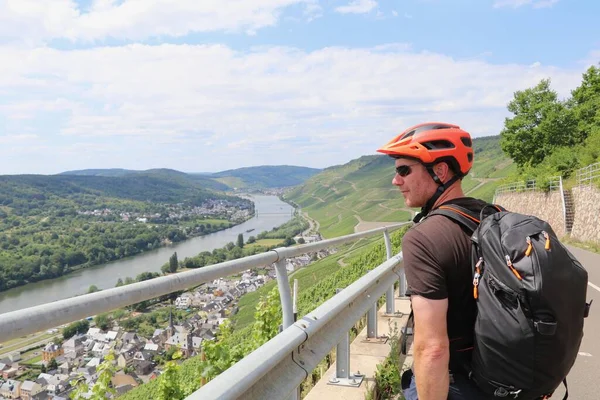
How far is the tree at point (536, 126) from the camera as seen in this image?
4356cm

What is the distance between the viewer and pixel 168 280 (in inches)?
73.8

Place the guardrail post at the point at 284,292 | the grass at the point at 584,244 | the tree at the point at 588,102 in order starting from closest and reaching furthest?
the guardrail post at the point at 284,292, the grass at the point at 584,244, the tree at the point at 588,102

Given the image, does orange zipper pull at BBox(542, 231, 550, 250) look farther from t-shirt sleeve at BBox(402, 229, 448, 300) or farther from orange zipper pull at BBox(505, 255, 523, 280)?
t-shirt sleeve at BBox(402, 229, 448, 300)

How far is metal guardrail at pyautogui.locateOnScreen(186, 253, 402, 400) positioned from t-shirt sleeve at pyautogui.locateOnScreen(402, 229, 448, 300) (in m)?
Result: 0.75

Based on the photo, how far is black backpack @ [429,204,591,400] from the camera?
1737mm

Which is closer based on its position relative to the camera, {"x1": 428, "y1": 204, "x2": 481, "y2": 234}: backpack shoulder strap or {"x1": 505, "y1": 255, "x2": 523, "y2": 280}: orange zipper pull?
{"x1": 505, "y1": 255, "x2": 523, "y2": 280}: orange zipper pull

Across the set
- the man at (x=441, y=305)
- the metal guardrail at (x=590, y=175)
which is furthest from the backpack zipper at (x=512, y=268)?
the metal guardrail at (x=590, y=175)

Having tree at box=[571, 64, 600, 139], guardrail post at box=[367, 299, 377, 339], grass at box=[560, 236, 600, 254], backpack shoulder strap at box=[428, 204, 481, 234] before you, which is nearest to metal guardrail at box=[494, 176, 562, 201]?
grass at box=[560, 236, 600, 254]

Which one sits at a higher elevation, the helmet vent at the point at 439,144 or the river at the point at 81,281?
Result: the helmet vent at the point at 439,144

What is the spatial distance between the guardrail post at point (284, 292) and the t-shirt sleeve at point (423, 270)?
3.47 ft

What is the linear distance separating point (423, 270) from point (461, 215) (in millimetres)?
324

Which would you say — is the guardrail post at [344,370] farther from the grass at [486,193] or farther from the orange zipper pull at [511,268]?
the grass at [486,193]

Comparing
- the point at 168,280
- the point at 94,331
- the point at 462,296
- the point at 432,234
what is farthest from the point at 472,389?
the point at 94,331

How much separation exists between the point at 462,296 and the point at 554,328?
1.26 ft
